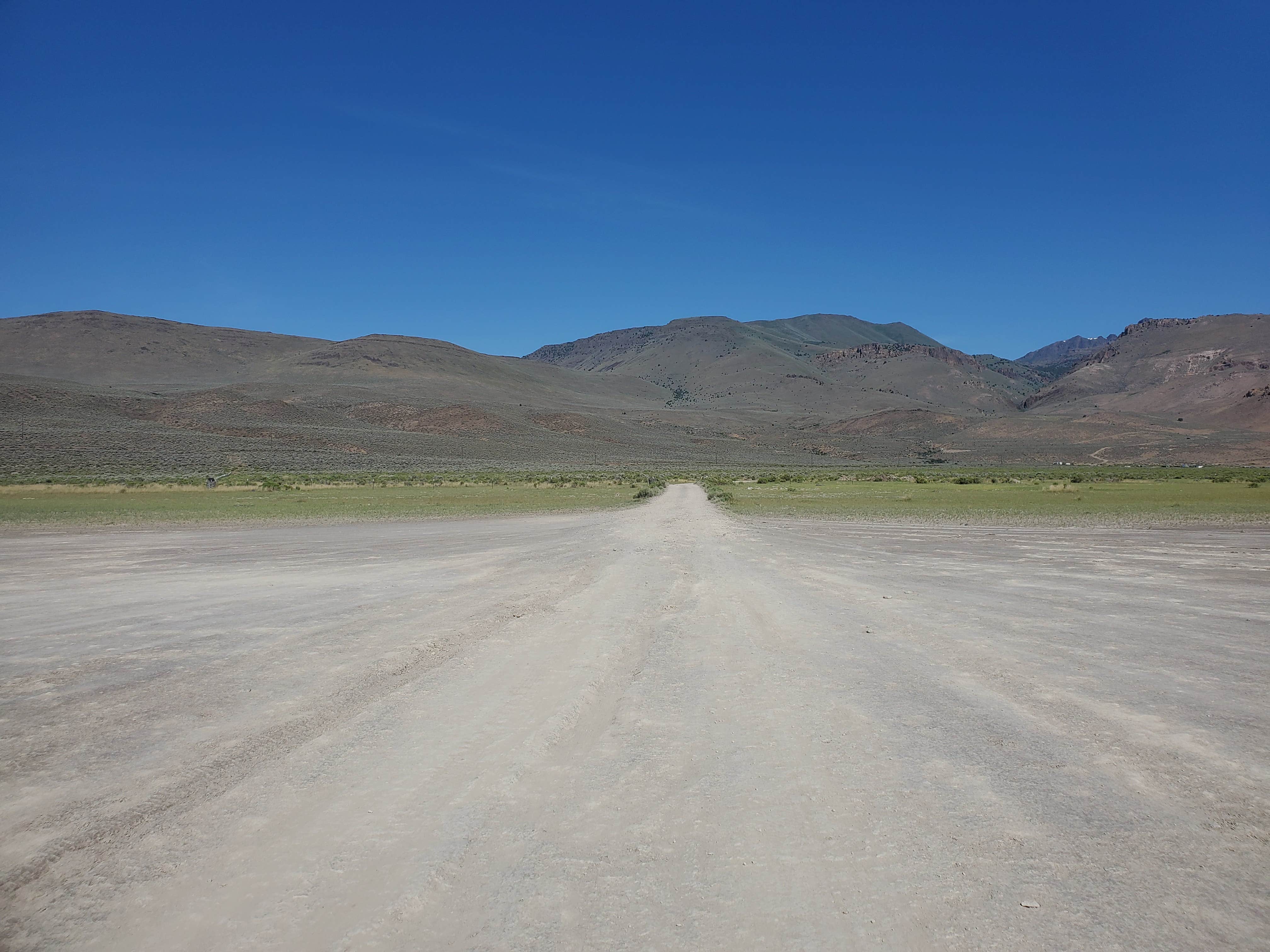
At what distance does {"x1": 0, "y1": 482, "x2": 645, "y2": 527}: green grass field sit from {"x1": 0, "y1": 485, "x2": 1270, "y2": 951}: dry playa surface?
804 inches

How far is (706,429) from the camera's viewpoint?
157m

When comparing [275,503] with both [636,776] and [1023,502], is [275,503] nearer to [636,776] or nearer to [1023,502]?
[636,776]

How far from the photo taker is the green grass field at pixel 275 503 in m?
28.0

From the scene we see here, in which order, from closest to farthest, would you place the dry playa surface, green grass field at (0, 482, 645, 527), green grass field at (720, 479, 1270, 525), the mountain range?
the dry playa surface
green grass field at (720, 479, 1270, 525)
green grass field at (0, 482, 645, 527)
the mountain range

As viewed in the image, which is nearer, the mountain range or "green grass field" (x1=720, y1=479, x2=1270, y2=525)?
"green grass field" (x1=720, y1=479, x2=1270, y2=525)

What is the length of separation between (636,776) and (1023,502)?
117ft

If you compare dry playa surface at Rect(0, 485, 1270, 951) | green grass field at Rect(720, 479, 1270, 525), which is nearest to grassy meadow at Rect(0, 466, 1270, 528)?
green grass field at Rect(720, 479, 1270, 525)

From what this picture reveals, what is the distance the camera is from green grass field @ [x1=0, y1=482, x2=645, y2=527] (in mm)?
27969

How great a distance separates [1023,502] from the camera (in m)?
34.7

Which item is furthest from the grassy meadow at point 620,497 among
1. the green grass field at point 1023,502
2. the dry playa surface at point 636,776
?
the dry playa surface at point 636,776

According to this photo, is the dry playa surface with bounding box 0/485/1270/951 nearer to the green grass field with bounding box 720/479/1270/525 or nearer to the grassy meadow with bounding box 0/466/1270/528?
the green grass field with bounding box 720/479/1270/525

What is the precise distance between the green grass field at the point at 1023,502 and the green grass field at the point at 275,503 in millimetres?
9952

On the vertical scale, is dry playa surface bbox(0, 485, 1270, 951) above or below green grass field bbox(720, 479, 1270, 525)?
below

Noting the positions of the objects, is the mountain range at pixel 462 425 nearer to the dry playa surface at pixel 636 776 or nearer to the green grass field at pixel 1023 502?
the green grass field at pixel 1023 502
